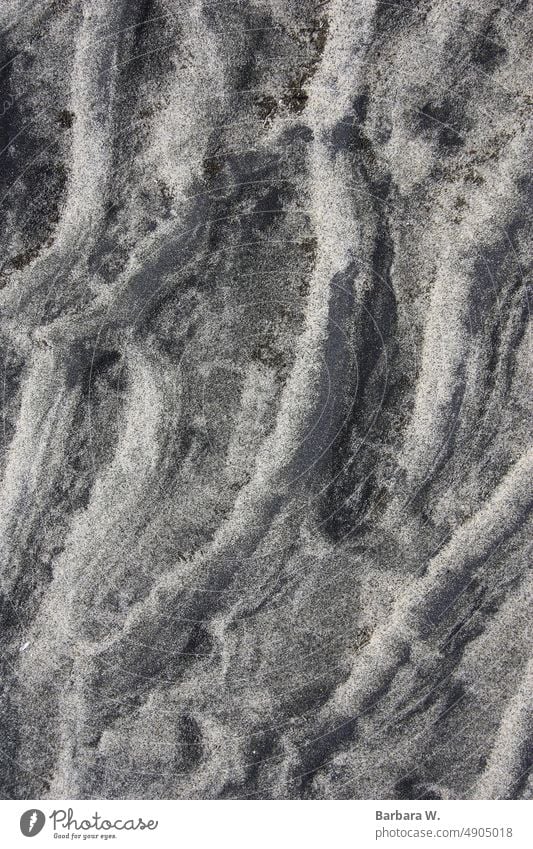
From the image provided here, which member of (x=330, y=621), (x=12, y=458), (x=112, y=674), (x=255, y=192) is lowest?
(x=112, y=674)

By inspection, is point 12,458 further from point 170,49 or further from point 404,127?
point 404,127

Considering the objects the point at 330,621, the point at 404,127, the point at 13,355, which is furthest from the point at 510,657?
the point at 13,355

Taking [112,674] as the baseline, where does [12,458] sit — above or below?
above

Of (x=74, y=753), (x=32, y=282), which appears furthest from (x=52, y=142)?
(x=74, y=753)

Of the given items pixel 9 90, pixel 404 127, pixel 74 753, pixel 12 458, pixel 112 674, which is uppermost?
pixel 9 90

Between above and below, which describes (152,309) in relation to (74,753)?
above

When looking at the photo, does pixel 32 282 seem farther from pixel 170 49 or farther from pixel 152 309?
pixel 170 49
